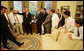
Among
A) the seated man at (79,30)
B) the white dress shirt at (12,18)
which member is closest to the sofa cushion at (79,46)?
the seated man at (79,30)

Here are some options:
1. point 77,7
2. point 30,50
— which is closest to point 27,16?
point 30,50

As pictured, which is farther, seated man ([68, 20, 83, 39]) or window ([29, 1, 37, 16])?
window ([29, 1, 37, 16])

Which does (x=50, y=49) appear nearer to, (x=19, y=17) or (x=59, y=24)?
(x=59, y=24)

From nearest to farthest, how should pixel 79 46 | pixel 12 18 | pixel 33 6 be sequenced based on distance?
1. pixel 79 46
2. pixel 12 18
3. pixel 33 6

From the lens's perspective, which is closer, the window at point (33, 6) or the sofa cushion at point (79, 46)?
the sofa cushion at point (79, 46)

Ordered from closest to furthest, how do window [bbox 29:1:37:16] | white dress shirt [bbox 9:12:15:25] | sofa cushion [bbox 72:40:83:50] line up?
sofa cushion [bbox 72:40:83:50], white dress shirt [bbox 9:12:15:25], window [bbox 29:1:37:16]

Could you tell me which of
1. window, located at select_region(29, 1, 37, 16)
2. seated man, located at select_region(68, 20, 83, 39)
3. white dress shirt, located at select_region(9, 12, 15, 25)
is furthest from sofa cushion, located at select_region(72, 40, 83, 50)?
window, located at select_region(29, 1, 37, 16)

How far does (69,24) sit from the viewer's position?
2.38m

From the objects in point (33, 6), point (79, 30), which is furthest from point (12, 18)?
point (79, 30)

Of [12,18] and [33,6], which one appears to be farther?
[33,6]

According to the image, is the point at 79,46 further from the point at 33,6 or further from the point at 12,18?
the point at 33,6

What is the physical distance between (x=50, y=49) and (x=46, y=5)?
4280 millimetres

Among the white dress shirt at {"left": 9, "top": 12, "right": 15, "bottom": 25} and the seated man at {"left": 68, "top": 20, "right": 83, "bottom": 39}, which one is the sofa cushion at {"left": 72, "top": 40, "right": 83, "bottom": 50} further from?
the white dress shirt at {"left": 9, "top": 12, "right": 15, "bottom": 25}

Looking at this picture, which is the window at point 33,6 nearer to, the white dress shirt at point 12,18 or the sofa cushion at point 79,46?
the white dress shirt at point 12,18
